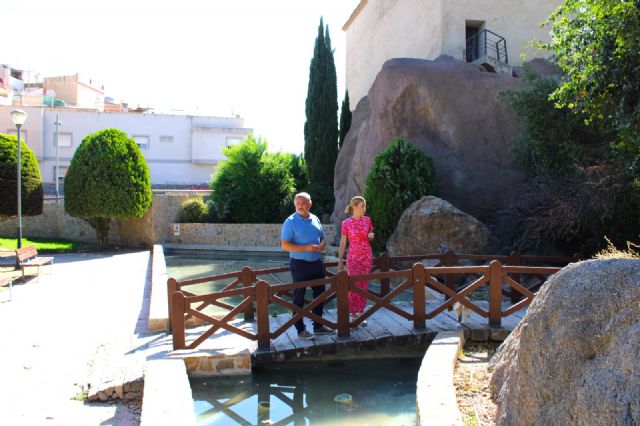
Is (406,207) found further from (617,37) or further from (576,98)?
(617,37)

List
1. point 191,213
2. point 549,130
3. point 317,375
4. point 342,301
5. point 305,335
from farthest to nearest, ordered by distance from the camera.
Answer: point 191,213
point 549,130
point 305,335
point 342,301
point 317,375

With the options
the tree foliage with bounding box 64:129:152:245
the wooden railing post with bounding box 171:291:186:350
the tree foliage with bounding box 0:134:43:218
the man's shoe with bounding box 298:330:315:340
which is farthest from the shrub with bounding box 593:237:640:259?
the tree foliage with bounding box 0:134:43:218

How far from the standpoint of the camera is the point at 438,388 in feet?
14.9

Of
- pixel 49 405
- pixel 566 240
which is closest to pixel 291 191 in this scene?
pixel 566 240

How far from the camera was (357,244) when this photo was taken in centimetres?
702

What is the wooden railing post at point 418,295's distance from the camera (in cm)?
673

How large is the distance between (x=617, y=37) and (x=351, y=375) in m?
5.66

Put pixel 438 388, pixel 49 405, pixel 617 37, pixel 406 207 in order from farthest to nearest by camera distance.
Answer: pixel 406 207 < pixel 617 37 < pixel 49 405 < pixel 438 388

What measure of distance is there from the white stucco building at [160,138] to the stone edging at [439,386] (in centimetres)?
3897

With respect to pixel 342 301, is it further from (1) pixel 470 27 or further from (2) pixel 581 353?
(1) pixel 470 27

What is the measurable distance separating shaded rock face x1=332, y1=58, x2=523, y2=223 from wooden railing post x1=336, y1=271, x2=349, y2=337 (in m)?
8.89

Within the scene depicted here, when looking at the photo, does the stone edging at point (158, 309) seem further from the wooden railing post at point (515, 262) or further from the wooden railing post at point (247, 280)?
the wooden railing post at point (515, 262)

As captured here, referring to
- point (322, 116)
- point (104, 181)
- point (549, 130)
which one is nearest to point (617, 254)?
point (549, 130)

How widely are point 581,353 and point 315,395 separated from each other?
3.33 meters
